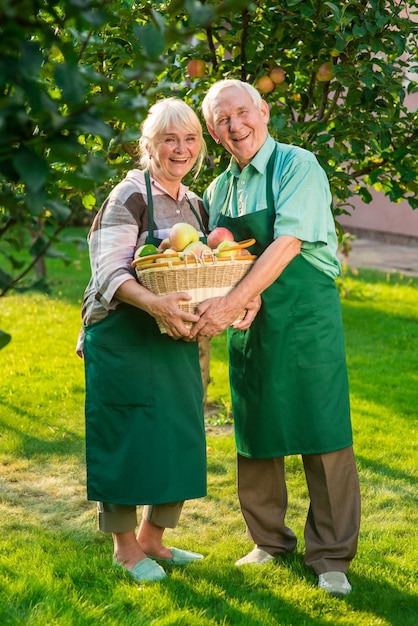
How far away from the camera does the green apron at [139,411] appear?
10.1 ft

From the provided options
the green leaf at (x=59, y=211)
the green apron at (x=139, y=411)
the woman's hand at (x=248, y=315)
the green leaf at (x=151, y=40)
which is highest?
the green leaf at (x=151, y=40)

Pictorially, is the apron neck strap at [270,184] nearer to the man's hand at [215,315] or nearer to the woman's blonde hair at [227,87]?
the woman's blonde hair at [227,87]

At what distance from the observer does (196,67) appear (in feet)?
12.8

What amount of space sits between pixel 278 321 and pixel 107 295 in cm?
59

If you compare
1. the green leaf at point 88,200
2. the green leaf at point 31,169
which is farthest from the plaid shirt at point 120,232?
the green leaf at point 31,169

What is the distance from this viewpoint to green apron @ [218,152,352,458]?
308 centimetres

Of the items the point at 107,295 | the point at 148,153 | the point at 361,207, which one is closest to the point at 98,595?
the point at 107,295

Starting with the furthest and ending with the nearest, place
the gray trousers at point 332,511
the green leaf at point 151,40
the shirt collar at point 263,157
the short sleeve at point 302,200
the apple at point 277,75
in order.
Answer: the apple at point 277,75
the gray trousers at point 332,511
the shirt collar at point 263,157
the short sleeve at point 302,200
the green leaf at point 151,40

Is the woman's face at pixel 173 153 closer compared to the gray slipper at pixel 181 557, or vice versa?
the woman's face at pixel 173 153

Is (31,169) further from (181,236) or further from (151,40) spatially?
(181,236)

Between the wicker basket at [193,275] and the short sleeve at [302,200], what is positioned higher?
the short sleeve at [302,200]

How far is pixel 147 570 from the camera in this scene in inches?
127

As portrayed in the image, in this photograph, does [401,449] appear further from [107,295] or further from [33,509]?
[107,295]

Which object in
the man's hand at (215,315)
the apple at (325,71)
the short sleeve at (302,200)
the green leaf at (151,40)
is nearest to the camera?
the green leaf at (151,40)
